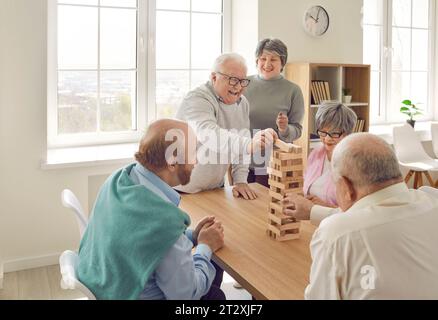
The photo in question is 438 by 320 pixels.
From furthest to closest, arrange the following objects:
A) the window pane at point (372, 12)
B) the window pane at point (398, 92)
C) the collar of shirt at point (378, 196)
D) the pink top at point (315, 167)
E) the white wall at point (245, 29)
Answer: the window pane at point (398, 92), the window pane at point (372, 12), the white wall at point (245, 29), the pink top at point (315, 167), the collar of shirt at point (378, 196)

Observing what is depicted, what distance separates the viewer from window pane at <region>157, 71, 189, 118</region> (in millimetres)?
4453

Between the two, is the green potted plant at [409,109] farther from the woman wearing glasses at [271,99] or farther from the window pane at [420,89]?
the woman wearing glasses at [271,99]

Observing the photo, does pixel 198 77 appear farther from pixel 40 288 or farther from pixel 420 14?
pixel 420 14

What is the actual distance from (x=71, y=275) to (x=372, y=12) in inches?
208

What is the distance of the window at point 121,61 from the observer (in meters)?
4.05

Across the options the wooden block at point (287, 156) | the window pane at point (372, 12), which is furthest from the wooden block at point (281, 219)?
the window pane at point (372, 12)

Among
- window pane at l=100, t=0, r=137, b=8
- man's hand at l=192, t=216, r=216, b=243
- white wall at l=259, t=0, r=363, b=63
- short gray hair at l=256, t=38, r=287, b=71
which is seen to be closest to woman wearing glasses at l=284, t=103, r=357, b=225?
man's hand at l=192, t=216, r=216, b=243

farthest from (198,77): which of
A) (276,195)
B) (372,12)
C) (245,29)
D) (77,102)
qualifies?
(276,195)

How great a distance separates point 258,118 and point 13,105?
1.75 m

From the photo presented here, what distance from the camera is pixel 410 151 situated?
5344 millimetres

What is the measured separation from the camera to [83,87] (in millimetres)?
4145

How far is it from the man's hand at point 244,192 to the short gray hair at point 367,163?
1.32 meters

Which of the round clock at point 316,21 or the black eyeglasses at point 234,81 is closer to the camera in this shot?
the black eyeglasses at point 234,81
